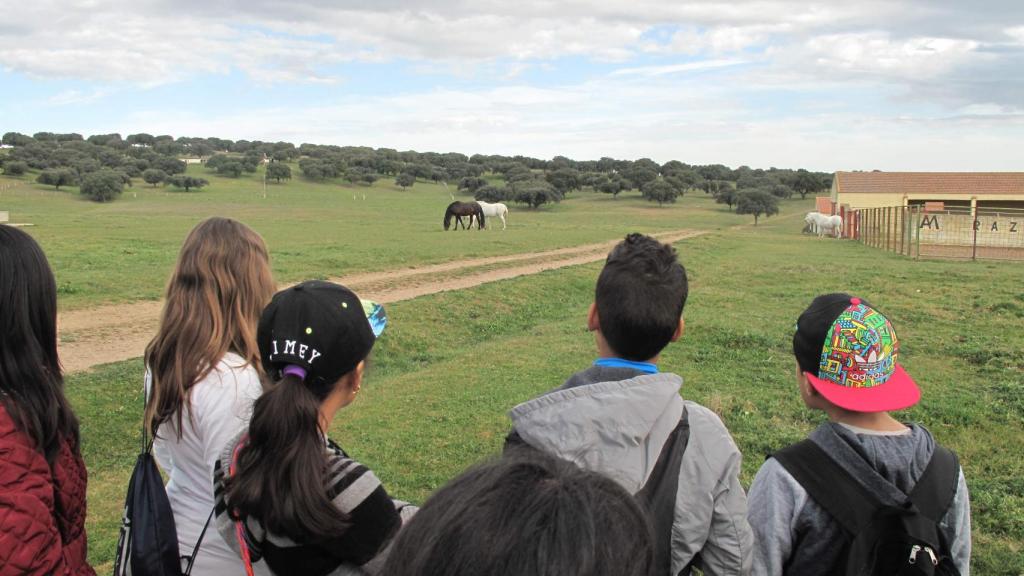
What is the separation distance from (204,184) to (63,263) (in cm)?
4717

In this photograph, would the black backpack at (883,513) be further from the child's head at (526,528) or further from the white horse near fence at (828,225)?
the white horse near fence at (828,225)

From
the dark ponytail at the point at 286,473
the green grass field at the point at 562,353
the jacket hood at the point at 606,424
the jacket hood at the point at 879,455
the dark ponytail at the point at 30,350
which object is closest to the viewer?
the dark ponytail at the point at 286,473

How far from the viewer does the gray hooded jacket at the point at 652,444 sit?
6.52 ft

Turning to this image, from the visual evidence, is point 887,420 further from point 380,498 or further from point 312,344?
point 312,344

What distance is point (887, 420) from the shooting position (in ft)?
7.80

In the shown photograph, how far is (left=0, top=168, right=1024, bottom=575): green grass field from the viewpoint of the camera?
609 cm

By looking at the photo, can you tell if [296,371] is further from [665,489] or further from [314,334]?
[665,489]

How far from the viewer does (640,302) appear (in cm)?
242

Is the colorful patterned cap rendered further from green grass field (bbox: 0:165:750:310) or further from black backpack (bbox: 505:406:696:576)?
green grass field (bbox: 0:165:750:310)

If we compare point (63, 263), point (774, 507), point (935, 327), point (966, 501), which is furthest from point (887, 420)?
point (63, 263)

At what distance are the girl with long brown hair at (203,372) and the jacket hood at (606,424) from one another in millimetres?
955

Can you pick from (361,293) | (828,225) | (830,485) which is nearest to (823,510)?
(830,485)

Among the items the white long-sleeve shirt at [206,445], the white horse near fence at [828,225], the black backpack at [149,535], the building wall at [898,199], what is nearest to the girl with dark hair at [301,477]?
the white long-sleeve shirt at [206,445]

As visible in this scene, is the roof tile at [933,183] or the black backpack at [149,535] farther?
the roof tile at [933,183]
